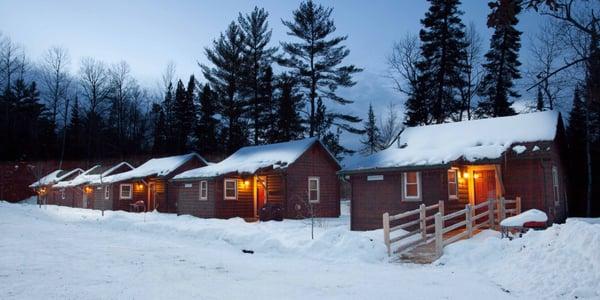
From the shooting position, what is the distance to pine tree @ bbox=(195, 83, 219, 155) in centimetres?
5466

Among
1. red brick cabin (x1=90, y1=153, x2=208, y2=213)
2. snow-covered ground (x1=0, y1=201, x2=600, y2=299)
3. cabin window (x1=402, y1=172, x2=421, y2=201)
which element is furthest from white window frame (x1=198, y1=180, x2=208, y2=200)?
cabin window (x1=402, y1=172, x2=421, y2=201)

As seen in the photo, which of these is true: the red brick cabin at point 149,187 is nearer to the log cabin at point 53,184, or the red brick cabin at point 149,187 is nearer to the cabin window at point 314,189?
the cabin window at point 314,189

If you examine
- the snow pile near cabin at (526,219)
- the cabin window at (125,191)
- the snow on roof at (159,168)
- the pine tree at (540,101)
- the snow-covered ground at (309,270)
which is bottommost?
the snow-covered ground at (309,270)

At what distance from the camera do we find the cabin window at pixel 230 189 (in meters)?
28.4

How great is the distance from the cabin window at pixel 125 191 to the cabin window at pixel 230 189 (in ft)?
50.0

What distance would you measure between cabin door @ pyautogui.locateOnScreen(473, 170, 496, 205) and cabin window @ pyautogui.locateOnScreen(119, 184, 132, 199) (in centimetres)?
2975

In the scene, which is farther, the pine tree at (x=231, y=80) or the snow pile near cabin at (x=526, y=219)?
the pine tree at (x=231, y=80)

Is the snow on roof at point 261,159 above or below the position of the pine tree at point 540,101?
below

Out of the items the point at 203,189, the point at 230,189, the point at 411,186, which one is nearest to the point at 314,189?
the point at 230,189

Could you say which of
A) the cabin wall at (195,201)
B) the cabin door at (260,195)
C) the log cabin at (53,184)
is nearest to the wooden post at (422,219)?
the cabin door at (260,195)

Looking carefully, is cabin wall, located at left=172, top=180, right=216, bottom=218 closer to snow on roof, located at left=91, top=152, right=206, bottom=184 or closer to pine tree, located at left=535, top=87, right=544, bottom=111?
snow on roof, located at left=91, top=152, right=206, bottom=184

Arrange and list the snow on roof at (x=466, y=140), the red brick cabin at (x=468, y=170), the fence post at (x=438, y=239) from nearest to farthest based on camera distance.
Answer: the fence post at (x=438, y=239) → the red brick cabin at (x=468, y=170) → the snow on roof at (x=466, y=140)

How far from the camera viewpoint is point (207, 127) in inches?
2168

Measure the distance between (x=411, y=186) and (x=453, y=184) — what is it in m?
1.71
